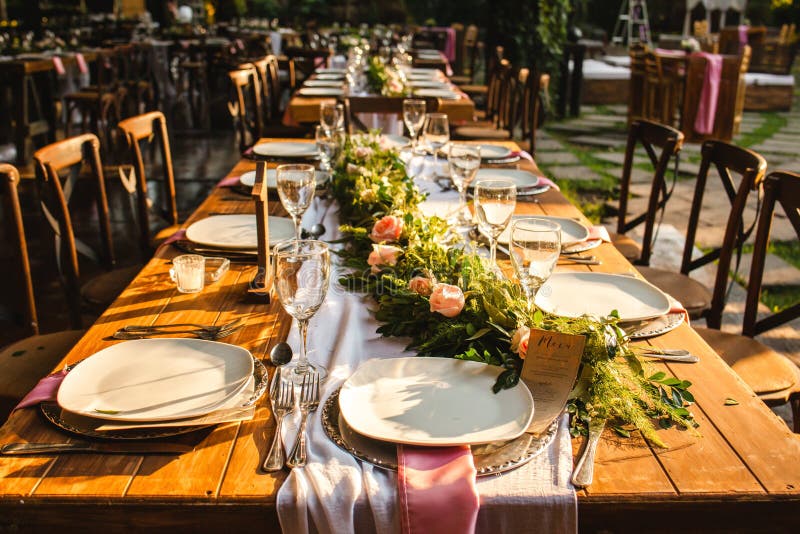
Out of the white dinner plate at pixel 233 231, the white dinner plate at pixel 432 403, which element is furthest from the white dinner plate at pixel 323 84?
the white dinner plate at pixel 432 403

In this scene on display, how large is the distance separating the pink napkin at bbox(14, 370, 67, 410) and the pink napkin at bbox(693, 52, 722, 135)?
24.6 ft

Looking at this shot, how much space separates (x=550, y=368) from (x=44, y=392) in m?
0.76

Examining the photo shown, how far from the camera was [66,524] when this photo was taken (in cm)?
93

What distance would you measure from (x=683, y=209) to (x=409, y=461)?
4.48 metres

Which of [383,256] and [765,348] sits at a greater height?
[383,256]

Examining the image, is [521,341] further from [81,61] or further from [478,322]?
[81,61]

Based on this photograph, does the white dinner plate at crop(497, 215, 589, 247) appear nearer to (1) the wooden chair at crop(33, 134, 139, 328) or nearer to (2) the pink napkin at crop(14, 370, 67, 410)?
(2) the pink napkin at crop(14, 370, 67, 410)

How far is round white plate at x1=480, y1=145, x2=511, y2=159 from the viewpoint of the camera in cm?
280

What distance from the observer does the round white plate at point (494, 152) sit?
2805mm

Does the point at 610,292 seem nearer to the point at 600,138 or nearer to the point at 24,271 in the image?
the point at 24,271

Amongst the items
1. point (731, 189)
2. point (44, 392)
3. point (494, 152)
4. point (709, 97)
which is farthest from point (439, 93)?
point (709, 97)

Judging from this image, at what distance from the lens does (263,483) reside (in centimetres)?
94

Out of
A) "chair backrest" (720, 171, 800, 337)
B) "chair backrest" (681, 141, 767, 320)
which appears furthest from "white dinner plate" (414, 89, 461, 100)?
"chair backrest" (720, 171, 800, 337)

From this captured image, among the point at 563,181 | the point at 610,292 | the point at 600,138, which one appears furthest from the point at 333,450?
the point at 600,138
